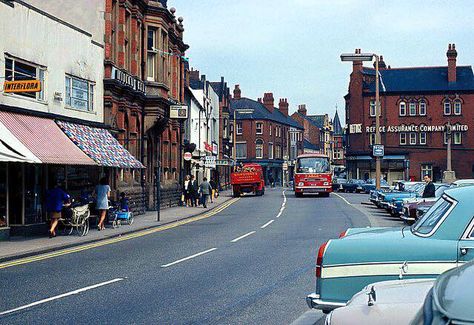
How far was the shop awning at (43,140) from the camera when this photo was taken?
60.6 ft

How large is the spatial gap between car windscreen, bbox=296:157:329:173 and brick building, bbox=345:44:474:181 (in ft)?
102

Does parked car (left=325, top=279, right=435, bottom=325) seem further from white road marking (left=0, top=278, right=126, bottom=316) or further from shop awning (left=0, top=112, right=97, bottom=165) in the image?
shop awning (left=0, top=112, right=97, bottom=165)

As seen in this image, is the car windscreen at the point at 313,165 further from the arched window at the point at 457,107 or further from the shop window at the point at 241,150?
the shop window at the point at 241,150

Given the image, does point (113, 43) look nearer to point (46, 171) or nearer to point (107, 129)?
point (107, 129)

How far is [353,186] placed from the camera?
65.4m

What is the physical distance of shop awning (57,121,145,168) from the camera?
72.8 ft

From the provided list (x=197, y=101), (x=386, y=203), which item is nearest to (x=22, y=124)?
(x=386, y=203)

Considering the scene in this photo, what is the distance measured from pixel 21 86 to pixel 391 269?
1413 cm

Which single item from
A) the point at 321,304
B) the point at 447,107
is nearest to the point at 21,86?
the point at 321,304

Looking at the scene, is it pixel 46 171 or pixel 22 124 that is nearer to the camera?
pixel 22 124

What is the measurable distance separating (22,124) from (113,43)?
10657mm

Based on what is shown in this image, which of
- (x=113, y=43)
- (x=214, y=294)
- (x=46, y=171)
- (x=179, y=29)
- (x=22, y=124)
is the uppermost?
(x=179, y=29)

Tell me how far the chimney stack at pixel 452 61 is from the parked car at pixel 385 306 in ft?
261

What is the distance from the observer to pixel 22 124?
1956 centimetres
